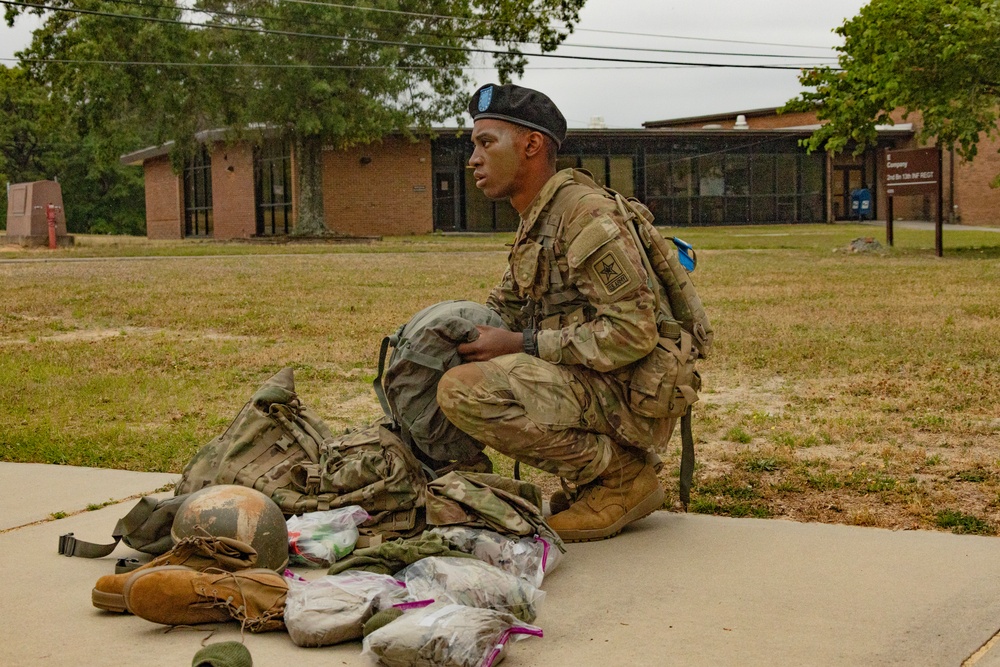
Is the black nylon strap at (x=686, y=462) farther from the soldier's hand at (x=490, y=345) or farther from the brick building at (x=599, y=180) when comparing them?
the brick building at (x=599, y=180)

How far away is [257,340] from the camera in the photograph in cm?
1031

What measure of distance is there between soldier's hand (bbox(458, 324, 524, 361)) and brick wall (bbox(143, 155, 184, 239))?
46156 mm

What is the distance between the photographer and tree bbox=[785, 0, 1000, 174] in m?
19.9

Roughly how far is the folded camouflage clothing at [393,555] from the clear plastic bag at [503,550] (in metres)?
0.05

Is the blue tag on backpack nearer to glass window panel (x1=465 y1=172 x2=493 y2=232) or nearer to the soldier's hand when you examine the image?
the soldier's hand

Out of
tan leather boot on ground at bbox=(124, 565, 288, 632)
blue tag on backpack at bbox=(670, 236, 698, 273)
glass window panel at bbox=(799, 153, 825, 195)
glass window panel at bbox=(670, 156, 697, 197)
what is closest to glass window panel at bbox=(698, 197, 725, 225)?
glass window panel at bbox=(670, 156, 697, 197)

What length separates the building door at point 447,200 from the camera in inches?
1681

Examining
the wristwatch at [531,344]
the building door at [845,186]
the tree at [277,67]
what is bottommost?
the wristwatch at [531,344]

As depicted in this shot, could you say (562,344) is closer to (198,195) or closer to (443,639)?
(443,639)

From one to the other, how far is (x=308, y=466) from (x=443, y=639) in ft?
4.88

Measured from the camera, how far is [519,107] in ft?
13.6

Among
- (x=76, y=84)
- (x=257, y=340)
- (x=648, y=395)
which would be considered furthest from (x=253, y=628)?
(x=76, y=84)

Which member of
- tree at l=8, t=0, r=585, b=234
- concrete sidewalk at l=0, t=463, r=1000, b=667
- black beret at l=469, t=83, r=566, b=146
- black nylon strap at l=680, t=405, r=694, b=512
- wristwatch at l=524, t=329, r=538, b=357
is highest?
tree at l=8, t=0, r=585, b=234

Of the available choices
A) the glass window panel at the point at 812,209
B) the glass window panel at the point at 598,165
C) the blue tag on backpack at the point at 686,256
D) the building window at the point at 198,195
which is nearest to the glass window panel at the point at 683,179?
the glass window panel at the point at 598,165
